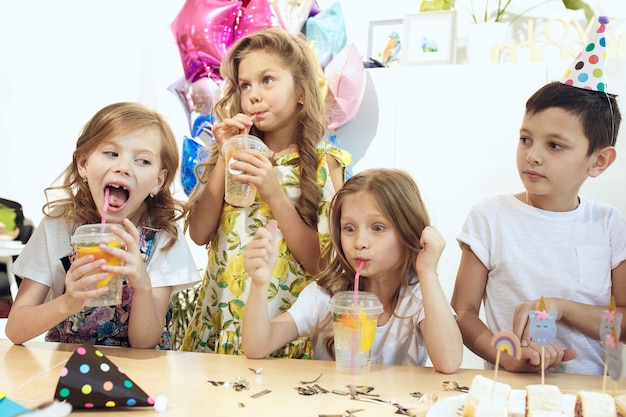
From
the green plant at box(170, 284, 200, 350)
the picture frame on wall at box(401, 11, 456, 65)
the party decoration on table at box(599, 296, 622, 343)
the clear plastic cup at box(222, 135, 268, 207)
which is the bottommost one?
the green plant at box(170, 284, 200, 350)

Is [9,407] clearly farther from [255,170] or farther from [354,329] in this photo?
[255,170]

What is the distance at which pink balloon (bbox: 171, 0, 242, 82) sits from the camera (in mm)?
3289

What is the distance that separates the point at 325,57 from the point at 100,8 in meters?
1.48

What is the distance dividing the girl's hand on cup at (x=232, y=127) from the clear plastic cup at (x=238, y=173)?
0.21 feet

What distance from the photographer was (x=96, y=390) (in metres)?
1.03

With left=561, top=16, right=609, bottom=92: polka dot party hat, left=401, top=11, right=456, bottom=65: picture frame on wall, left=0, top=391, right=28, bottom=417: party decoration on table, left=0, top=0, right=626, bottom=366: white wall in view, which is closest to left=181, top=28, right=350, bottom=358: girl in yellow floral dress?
left=561, top=16, right=609, bottom=92: polka dot party hat

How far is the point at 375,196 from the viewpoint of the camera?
1622 mm

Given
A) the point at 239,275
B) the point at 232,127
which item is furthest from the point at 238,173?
the point at 239,275

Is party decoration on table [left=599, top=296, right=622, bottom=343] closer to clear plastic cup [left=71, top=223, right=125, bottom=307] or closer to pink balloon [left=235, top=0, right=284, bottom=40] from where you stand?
clear plastic cup [left=71, top=223, right=125, bottom=307]

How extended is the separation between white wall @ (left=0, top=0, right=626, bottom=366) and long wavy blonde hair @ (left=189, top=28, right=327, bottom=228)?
1335 mm

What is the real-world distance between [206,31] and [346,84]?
77cm

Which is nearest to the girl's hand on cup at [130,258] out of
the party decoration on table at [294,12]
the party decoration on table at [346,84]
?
the party decoration on table at [346,84]

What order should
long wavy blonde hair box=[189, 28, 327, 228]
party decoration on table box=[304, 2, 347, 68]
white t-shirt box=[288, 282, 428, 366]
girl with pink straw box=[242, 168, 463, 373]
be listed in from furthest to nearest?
party decoration on table box=[304, 2, 347, 68]
long wavy blonde hair box=[189, 28, 327, 228]
white t-shirt box=[288, 282, 428, 366]
girl with pink straw box=[242, 168, 463, 373]

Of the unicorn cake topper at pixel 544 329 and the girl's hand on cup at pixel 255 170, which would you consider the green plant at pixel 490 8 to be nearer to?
the girl's hand on cup at pixel 255 170
